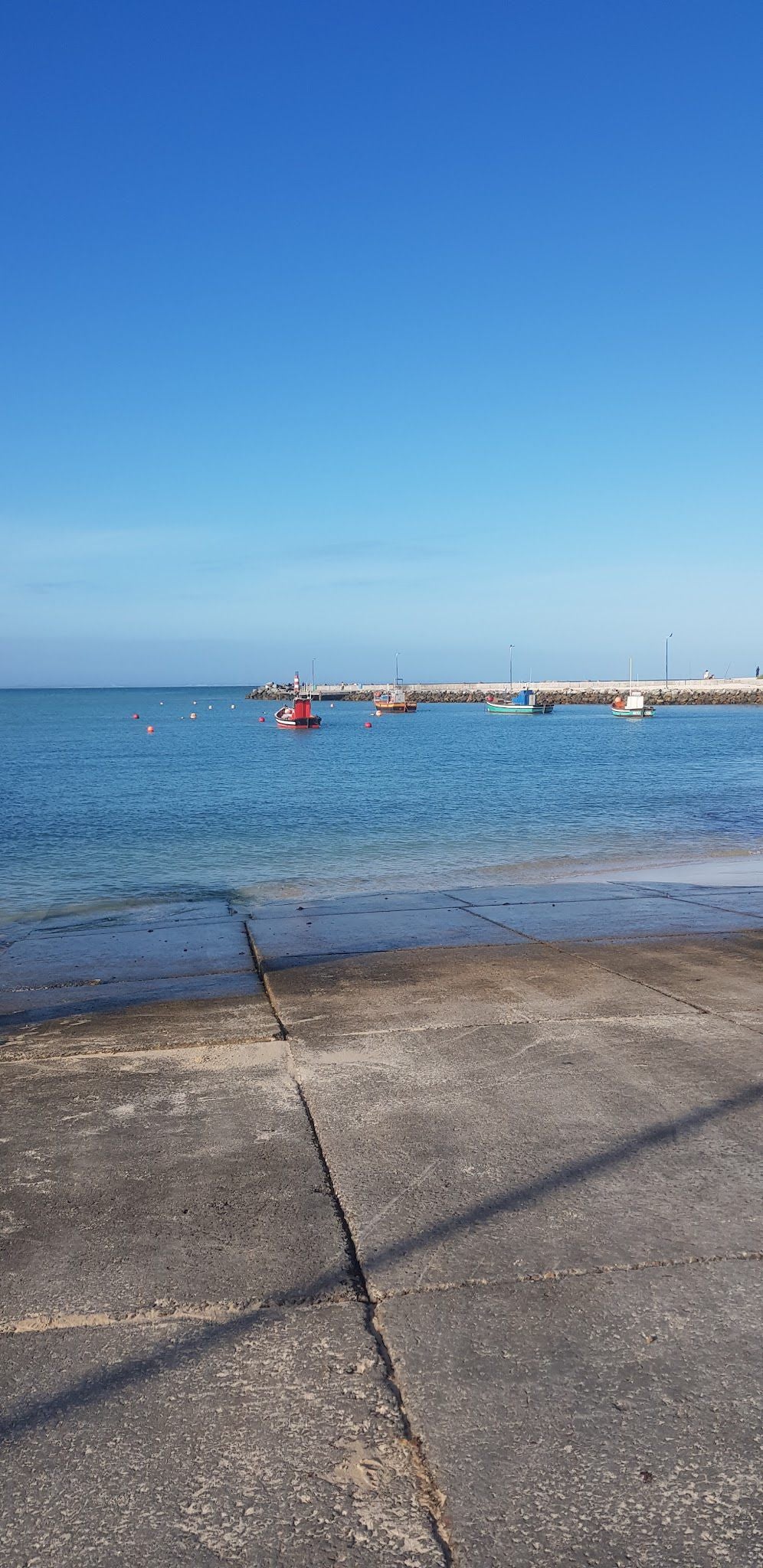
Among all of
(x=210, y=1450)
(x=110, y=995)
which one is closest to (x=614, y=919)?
(x=110, y=995)

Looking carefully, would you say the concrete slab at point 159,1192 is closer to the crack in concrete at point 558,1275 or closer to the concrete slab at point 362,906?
the crack in concrete at point 558,1275

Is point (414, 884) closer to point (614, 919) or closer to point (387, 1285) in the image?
point (614, 919)

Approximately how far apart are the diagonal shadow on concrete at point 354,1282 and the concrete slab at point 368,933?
13.5 ft

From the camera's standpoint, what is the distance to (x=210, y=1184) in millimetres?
3688

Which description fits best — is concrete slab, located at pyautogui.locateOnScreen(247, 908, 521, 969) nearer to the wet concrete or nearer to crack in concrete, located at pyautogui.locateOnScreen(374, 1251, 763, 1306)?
the wet concrete

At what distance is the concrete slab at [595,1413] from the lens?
2.11m

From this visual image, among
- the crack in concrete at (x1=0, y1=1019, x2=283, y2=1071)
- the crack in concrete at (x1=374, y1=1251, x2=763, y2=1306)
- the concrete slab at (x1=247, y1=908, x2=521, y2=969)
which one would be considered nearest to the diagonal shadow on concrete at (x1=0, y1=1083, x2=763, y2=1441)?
the crack in concrete at (x1=374, y1=1251, x2=763, y2=1306)

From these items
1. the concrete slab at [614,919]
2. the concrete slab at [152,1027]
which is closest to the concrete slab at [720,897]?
the concrete slab at [614,919]

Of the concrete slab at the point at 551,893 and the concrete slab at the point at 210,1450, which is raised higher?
the concrete slab at the point at 210,1450

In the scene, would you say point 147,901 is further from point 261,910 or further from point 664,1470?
point 664,1470

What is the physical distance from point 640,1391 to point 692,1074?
236 centimetres

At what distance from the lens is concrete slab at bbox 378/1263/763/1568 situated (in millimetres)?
2113

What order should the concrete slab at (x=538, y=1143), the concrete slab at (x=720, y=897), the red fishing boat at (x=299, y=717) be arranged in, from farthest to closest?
the red fishing boat at (x=299, y=717), the concrete slab at (x=720, y=897), the concrete slab at (x=538, y=1143)

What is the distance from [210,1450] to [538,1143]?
1913 millimetres
